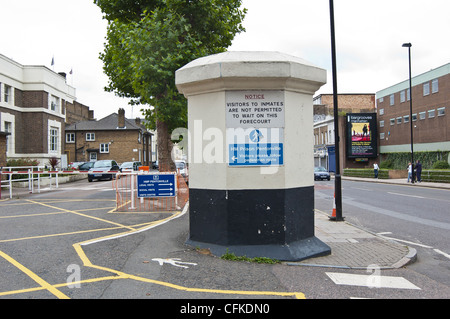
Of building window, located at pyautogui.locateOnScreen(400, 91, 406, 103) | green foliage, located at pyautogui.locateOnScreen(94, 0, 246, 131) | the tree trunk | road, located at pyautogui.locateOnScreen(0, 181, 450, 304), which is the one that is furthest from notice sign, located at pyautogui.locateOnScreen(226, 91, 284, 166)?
building window, located at pyautogui.locateOnScreen(400, 91, 406, 103)

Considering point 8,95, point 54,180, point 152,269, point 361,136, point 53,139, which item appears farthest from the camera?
point 361,136

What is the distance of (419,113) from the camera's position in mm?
44844

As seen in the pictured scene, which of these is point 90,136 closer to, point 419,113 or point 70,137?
point 70,137

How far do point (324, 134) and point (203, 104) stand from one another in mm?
56201

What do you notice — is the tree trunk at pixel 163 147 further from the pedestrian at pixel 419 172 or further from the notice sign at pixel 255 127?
the pedestrian at pixel 419 172

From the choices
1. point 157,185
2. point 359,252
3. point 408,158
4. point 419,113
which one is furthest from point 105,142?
point 359,252

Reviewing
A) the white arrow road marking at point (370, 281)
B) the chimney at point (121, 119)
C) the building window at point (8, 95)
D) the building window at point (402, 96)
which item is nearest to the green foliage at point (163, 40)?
the white arrow road marking at point (370, 281)

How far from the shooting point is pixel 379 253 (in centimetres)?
589

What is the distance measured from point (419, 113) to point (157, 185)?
43.6 m

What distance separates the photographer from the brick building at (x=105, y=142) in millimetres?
56812

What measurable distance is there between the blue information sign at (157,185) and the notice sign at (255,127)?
586 cm
